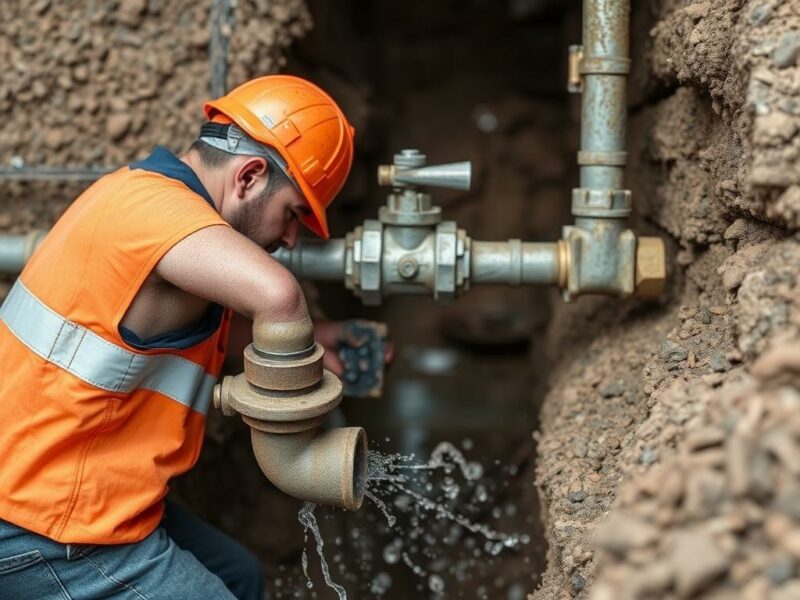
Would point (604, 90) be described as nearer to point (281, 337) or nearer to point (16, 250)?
point (281, 337)

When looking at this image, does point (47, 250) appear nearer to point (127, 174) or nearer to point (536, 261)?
point (127, 174)

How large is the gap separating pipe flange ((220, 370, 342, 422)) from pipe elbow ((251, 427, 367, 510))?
0.20ft

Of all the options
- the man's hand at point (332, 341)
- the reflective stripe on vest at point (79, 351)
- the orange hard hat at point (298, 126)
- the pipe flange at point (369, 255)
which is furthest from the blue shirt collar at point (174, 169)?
the man's hand at point (332, 341)

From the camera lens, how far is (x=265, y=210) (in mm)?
1591

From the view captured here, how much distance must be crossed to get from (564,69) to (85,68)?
2328mm

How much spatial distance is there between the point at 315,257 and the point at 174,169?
0.46m

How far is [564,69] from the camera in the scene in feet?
12.6

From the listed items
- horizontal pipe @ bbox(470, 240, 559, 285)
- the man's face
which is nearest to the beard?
the man's face

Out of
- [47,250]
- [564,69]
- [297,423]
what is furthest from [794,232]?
[564,69]

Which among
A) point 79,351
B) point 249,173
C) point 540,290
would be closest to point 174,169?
point 249,173

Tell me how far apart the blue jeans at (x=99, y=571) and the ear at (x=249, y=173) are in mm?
648

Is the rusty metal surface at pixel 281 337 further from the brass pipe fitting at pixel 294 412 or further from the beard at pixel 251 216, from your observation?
the beard at pixel 251 216

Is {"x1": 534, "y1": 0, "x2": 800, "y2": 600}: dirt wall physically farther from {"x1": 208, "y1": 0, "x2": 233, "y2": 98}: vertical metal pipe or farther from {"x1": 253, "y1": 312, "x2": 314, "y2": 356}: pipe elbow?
{"x1": 208, "y1": 0, "x2": 233, "y2": 98}: vertical metal pipe

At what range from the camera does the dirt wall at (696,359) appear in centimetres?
87
